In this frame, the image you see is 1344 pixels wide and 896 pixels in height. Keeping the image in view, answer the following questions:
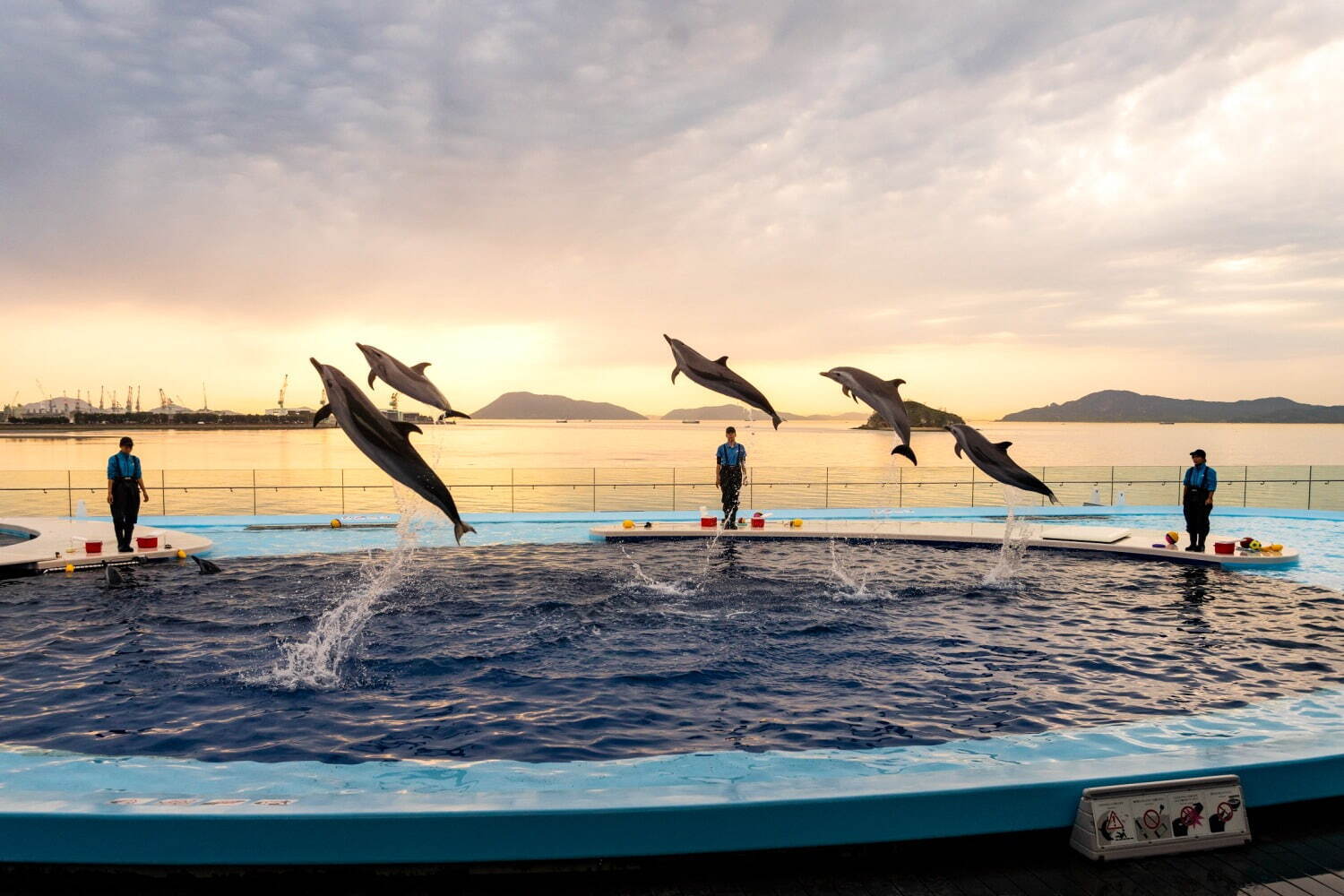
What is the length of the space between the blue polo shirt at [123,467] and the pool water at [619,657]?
164cm

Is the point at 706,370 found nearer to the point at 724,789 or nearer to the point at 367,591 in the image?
the point at 724,789

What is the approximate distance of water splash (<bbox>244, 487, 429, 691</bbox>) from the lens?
811cm

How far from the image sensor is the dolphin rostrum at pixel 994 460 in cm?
1166

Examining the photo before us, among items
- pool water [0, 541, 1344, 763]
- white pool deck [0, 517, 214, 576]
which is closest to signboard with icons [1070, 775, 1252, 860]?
pool water [0, 541, 1344, 763]

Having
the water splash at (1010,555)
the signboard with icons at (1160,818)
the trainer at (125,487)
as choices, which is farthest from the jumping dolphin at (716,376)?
the trainer at (125,487)

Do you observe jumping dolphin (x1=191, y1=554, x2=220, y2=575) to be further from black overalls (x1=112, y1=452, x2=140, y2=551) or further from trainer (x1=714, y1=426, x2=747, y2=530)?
trainer (x1=714, y1=426, x2=747, y2=530)

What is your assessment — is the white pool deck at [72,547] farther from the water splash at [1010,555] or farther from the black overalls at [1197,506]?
the black overalls at [1197,506]

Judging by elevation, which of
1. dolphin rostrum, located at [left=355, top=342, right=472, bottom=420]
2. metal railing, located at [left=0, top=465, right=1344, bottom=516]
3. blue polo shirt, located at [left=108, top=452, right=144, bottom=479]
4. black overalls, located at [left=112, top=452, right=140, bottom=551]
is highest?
dolphin rostrum, located at [left=355, top=342, right=472, bottom=420]

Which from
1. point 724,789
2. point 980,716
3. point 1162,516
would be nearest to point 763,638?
point 980,716

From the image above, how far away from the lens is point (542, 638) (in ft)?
31.8

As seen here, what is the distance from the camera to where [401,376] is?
670 centimetres

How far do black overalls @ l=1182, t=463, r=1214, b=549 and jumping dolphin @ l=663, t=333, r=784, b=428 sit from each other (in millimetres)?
9958

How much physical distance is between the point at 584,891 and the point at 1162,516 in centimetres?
2354

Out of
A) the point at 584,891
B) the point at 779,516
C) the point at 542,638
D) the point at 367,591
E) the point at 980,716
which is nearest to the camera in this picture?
the point at 584,891
